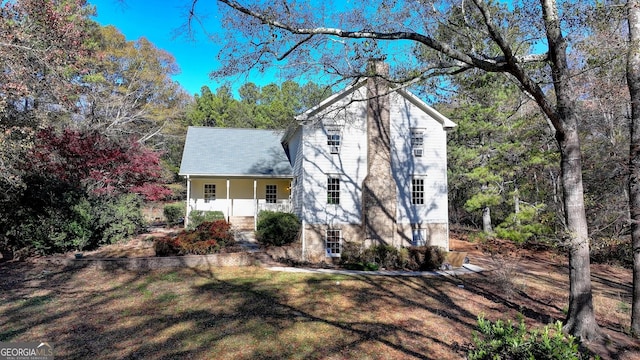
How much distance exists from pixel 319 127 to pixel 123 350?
11.7 m

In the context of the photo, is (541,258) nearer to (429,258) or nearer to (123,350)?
(429,258)

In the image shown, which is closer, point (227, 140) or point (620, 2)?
point (620, 2)

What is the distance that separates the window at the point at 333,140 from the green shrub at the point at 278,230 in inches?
144

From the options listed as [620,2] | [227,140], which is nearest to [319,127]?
[227,140]

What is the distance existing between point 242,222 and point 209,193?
279cm

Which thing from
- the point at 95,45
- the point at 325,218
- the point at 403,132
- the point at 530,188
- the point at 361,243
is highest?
the point at 95,45

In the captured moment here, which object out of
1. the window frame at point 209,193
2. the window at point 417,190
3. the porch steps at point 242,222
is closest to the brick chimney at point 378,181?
the window at point 417,190

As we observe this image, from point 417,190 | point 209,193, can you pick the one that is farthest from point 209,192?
point 417,190

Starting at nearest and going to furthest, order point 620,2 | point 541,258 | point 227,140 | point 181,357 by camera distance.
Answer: point 181,357 < point 620,2 < point 541,258 < point 227,140

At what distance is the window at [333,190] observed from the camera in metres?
15.2

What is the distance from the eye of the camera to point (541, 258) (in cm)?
1705

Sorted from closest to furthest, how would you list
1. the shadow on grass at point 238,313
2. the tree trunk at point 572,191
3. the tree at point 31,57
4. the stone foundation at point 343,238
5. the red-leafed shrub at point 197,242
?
the shadow on grass at point 238,313 < the tree trunk at point 572,191 < the tree at point 31,57 < the red-leafed shrub at point 197,242 < the stone foundation at point 343,238

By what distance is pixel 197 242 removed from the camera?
12.0 meters

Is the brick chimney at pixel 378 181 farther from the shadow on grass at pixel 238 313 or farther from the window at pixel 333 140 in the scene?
the shadow on grass at pixel 238 313
